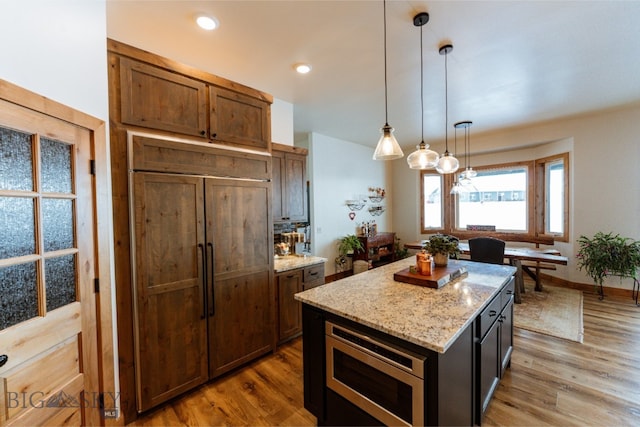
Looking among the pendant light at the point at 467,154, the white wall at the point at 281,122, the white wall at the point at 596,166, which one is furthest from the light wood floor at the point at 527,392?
the white wall at the point at 281,122

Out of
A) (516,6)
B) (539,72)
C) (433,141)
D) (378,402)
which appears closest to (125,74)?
(378,402)

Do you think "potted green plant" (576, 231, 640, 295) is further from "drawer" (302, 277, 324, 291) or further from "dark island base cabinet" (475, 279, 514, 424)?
"drawer" (302, 277, 324, 291)

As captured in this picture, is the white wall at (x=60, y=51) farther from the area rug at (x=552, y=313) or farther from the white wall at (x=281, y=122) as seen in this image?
the area rug at (x=552, y=313)

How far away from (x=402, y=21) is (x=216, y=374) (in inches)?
132

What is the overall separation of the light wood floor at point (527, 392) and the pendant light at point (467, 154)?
8.34 ft

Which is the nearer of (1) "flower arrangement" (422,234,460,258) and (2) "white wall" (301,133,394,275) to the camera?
(1) "flower arrangement" (422,234,460,258)

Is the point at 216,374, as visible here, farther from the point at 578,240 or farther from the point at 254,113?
the point at 578,240

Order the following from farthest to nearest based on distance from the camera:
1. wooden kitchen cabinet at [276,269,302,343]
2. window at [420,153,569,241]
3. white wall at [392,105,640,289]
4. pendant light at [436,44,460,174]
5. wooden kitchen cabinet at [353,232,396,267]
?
wooden kitchen cabinet at [353,232,396,267] → window at [420,153,569,241] → white wall at [392,105,640,289] → wooden kitchen cabinet at [276,269,302,343] → pendant light at [436,44,460,174]

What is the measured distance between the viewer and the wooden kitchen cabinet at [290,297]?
113 inches

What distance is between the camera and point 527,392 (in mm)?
2162

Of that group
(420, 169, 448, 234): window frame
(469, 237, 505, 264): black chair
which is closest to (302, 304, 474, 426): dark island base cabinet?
(469, 237, 505, 264): black chair

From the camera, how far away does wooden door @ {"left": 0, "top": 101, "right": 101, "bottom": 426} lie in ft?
4.00

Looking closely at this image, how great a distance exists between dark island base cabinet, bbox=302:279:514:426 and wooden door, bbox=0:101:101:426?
138 cm

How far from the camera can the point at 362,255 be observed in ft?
18.9
